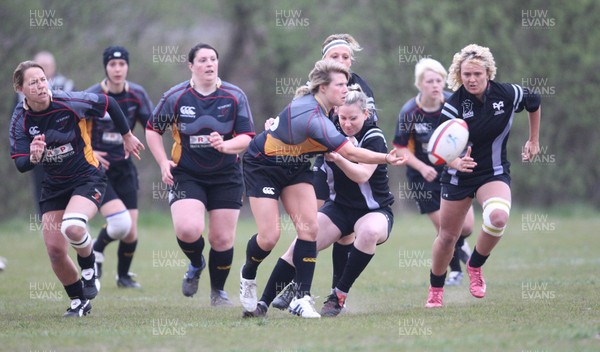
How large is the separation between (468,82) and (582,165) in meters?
13.2

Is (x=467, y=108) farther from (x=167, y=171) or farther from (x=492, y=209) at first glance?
(x=167, y=171)

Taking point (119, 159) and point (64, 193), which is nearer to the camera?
point (64, 193)

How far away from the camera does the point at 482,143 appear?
23.2 ft

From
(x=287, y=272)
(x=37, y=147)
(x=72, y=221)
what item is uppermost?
(x=37, y=147)

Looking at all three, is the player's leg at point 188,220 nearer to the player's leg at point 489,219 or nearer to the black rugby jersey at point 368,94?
the black rugby jersey at point 368,94

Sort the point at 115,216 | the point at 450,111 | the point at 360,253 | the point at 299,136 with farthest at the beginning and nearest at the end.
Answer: the point at 115,216
the point at 450,111
the point at 360,253
the point at 299,136

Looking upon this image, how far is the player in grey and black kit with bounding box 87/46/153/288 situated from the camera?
9.26 m

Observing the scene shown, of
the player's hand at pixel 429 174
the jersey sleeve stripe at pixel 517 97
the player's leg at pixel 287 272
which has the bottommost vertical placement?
the player's leg at pixel 287 272

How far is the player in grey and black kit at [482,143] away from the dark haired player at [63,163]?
2900 mm

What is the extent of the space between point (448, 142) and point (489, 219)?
84 cm

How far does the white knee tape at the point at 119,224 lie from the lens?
9188mm

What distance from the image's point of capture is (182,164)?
754 centimetres

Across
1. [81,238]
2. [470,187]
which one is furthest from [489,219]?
[81,238]

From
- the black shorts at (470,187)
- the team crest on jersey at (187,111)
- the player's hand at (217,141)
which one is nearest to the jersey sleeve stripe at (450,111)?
the black shorts at (470,187)
